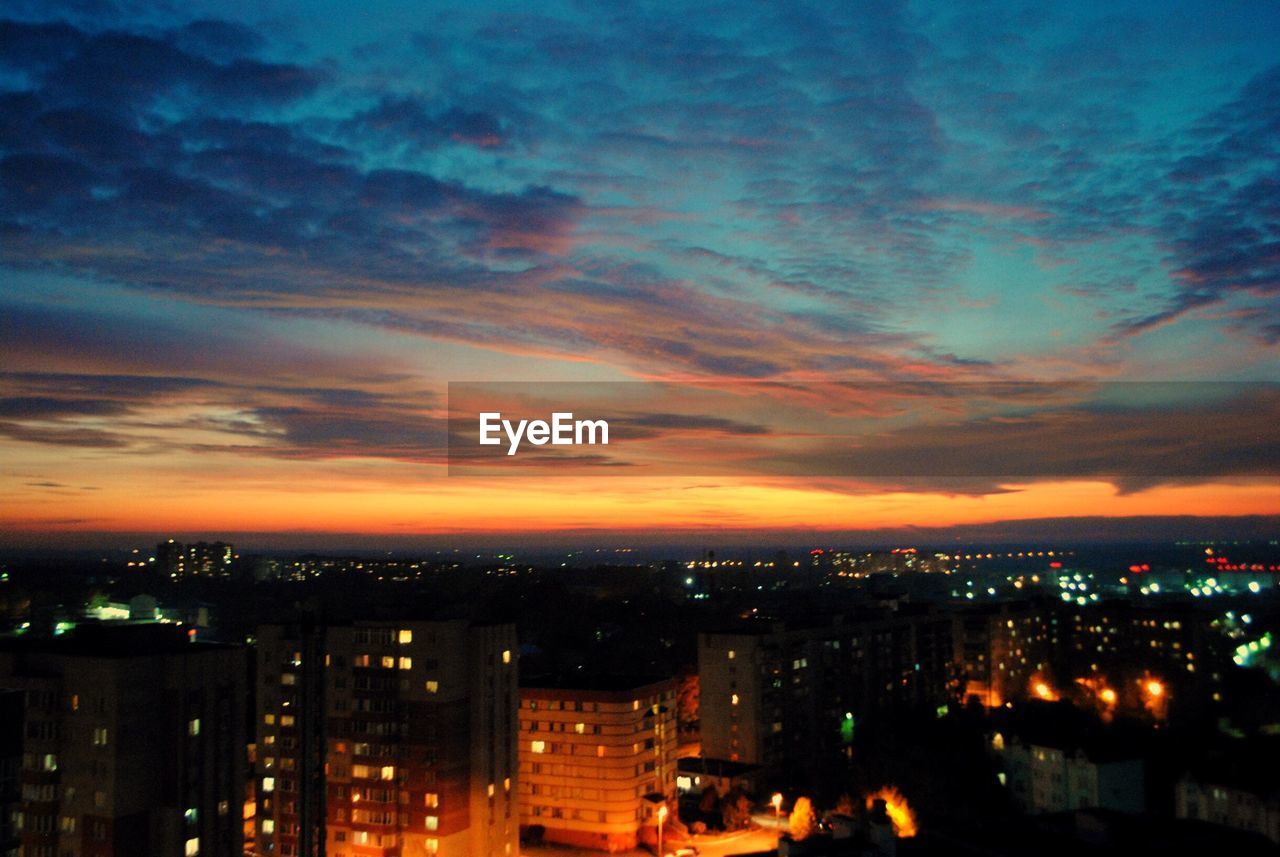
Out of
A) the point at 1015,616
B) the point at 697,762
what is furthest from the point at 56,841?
the point at 1015,616

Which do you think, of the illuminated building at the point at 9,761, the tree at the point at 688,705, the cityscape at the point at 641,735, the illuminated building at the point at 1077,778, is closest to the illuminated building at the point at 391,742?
the cityscape at the point at 641,735

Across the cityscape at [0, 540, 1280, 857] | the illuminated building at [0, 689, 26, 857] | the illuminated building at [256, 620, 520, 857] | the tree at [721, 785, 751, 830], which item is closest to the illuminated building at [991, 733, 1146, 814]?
the cityscape at [0, 540, 1280, 857]

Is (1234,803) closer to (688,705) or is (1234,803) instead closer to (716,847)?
(716,847)

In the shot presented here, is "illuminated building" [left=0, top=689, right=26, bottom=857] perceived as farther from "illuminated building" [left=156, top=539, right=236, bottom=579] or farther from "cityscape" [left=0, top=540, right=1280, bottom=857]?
"illuminated building" [left=156, top=539, right=236, bottom=579]

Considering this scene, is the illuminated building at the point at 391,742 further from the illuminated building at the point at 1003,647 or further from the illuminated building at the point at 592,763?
the illuminated building at the point at 1003,647

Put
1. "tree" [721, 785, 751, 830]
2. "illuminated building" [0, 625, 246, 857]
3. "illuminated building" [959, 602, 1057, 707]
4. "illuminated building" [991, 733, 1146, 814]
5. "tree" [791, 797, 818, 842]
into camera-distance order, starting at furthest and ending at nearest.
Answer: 1. "illuminated building" [959, 602, 1057, 707]
2. "tree" [721, 785, 751, 830]
3. "illuminated building" [991, 733, 1146, 814]
4. "tree" [791, 797, 818, 842]
5. "illuminated building" [0, 625, 246, 857]

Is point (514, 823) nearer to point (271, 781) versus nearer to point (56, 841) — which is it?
point (271, 781)
